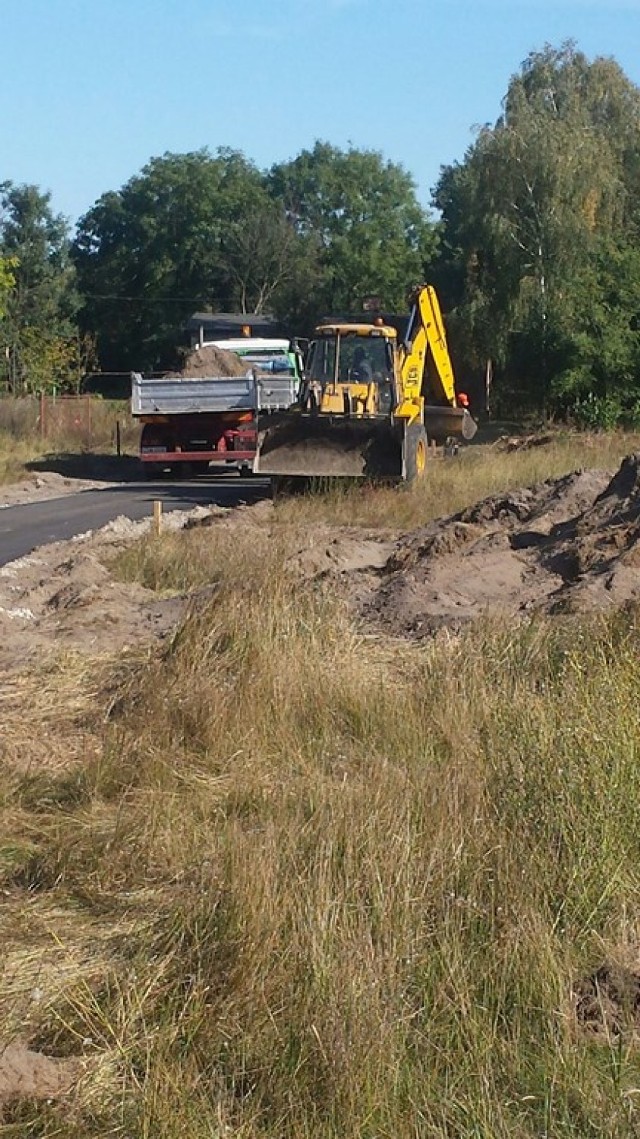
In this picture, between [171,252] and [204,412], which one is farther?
[171,252]

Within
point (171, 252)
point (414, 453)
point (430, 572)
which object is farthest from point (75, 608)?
point (171, 252)

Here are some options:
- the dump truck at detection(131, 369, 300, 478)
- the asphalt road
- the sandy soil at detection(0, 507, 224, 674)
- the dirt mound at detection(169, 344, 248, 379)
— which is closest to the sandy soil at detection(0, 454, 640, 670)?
the sandy soil at detection(0, 507, 224, 674)

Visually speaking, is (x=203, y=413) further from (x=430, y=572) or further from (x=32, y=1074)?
(x=32, y=1074)

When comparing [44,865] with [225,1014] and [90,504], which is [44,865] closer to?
[225,1014]

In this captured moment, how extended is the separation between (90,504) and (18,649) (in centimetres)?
1406

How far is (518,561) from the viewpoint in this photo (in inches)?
560

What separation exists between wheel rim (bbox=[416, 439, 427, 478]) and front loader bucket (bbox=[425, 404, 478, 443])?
8.45ft

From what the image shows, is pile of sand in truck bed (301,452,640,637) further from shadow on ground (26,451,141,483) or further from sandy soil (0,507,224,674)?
shadow on ground (26,451,141,483)

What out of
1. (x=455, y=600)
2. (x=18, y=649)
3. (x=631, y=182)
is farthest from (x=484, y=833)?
(x=631, y=182)

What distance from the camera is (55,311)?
75875mm

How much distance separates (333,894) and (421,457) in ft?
63.1

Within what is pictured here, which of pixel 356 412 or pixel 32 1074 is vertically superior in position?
pixel 356 412

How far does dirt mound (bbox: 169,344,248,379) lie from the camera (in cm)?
3114

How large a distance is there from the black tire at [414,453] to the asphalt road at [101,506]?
2.67 meters
